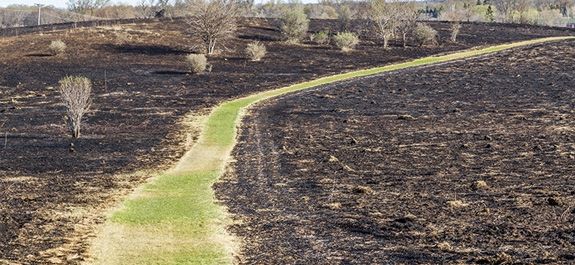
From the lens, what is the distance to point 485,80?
60469 mm

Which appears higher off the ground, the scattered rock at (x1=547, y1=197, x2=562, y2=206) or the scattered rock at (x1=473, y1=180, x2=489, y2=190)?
the scattered rock at (x1=547, y1=197, x2=562, y2=206)

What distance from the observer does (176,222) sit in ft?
68.9

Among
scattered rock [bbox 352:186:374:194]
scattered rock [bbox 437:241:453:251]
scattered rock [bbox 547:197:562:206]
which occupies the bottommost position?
scattered rock [bbox 352:186:374:194]

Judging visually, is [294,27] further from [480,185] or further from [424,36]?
[480,185]

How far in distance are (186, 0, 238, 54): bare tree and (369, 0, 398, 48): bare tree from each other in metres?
18.8

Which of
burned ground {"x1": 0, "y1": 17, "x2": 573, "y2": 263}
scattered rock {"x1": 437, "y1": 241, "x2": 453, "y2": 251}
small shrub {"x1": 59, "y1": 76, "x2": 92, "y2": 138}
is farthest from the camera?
small shrub {"x1": 59, "y1": 76, "x2": 92, "y2": 138}

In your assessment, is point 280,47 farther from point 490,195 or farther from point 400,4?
point 490,195

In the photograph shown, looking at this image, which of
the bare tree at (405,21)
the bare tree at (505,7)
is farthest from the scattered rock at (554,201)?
the bare tree at (505,7)

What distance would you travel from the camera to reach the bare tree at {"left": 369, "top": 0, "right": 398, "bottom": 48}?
87.2 m

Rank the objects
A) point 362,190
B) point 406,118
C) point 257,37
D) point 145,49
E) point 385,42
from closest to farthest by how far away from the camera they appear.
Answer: point 362,190
point 406,118
point 145,49
point 385,42
point 257,37

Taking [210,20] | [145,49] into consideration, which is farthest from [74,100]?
[145,49]

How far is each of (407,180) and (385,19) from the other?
211 feet

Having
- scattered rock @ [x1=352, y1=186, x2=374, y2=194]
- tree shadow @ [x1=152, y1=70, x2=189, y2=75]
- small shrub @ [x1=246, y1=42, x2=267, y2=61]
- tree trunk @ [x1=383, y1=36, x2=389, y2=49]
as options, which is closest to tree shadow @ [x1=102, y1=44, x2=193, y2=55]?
small shrub @ [x1=246, y1=42, x2=267, y2=61]

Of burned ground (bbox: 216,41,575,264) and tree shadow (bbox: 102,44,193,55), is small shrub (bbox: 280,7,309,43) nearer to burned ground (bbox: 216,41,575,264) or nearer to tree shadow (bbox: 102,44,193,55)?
tree shadow (bbox: 102,44,193,55)
